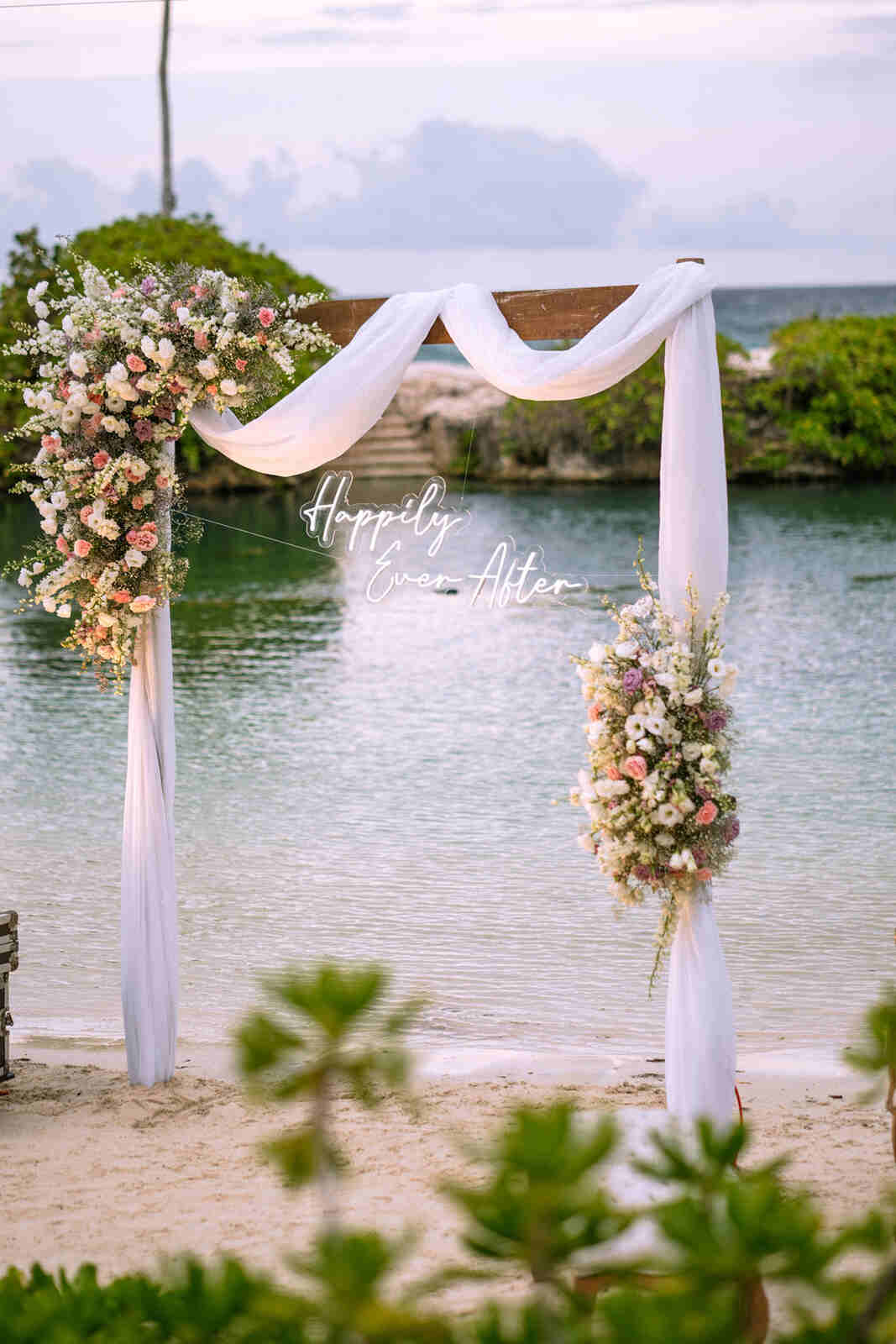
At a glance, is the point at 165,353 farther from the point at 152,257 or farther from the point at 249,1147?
the point at 152,257

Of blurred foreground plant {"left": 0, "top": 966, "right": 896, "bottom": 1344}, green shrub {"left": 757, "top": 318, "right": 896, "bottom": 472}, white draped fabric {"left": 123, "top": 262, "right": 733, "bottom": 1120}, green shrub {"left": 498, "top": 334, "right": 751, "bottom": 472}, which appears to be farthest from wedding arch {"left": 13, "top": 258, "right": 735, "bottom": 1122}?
green shrub {"left": 757, "top": 318, "right": 896, "bottom": 472}

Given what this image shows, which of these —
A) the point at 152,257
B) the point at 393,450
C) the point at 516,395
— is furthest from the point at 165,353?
the point at 393,450

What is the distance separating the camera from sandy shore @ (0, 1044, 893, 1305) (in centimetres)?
350

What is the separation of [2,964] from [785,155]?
4420 centimetres

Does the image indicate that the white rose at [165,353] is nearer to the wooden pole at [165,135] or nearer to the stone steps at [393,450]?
the stone steps at [393,450]

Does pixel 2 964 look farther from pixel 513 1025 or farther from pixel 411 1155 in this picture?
pixel 513 1025

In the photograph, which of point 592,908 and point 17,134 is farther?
point 17,134

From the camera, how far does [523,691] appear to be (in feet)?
36.4

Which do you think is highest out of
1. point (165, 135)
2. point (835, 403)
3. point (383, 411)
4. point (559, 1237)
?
point (165, 135)

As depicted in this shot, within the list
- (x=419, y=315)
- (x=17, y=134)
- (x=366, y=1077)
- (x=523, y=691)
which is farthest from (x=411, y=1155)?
(x=17, y=134)

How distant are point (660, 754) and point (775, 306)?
66370mm

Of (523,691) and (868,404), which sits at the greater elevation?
(868,404)

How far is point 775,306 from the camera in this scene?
6700 centimetres

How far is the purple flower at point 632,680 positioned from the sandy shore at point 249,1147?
1165mm
